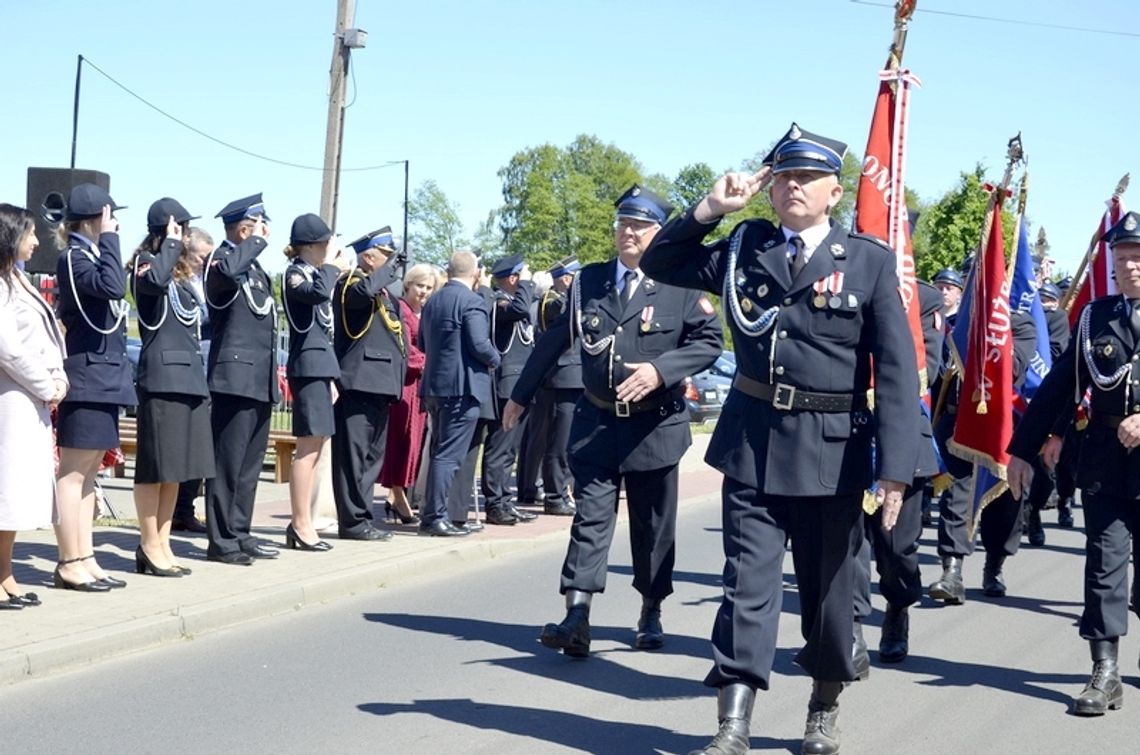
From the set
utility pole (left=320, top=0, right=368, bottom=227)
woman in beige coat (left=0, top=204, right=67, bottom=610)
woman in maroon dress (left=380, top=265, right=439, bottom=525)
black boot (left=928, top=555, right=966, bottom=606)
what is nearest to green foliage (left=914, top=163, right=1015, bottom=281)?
utility pole (left=320, top=0, right=368, bottom=227)

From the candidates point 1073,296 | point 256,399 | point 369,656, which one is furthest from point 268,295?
point 1073,296

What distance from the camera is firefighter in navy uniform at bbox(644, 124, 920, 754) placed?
212 inches


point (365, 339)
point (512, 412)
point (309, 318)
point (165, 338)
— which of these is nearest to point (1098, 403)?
point (512, 412)

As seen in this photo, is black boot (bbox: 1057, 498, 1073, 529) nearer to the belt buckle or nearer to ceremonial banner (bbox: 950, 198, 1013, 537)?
ceremonial banner (bbox: 950, 198, 1013, 537)

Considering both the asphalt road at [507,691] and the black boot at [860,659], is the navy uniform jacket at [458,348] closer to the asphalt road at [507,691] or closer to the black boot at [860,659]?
the asphalt road at [507,691]

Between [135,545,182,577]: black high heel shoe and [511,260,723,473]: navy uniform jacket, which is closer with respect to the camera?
[511,260,723,473]: navy uniform jacket

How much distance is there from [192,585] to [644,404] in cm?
305

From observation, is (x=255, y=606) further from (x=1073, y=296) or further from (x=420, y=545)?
(x=1073, y=296)

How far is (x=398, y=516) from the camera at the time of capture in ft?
41.1

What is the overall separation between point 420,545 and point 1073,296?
Result: 21.7 ft

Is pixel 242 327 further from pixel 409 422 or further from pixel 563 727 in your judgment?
pixel 563 727

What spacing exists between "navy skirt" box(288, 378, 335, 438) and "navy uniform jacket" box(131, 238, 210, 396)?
1199 millimetres

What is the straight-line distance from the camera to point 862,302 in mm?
5461

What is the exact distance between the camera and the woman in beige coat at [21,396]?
24.7 feet
